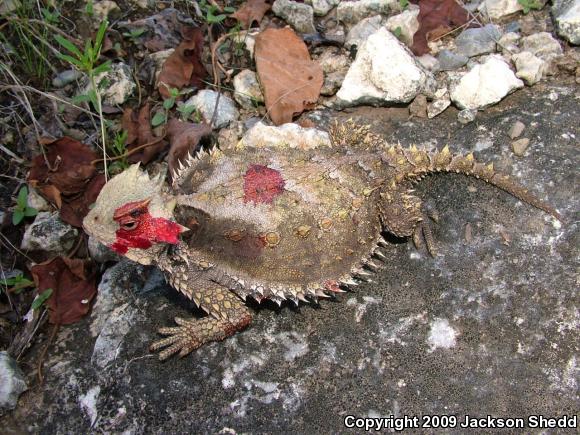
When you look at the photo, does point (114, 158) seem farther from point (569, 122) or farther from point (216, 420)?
point (569, 122)

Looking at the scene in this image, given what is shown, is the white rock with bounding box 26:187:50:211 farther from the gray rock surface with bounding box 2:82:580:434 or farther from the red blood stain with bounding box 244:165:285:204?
the red blood stain with bounding box 244:165:285:204

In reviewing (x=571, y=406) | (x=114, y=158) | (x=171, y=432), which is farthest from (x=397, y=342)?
(x=114, y=158)

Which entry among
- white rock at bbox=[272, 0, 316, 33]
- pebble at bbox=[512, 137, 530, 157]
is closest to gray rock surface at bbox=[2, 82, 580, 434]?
pebble at bbox=[512, 137, 530, 157]

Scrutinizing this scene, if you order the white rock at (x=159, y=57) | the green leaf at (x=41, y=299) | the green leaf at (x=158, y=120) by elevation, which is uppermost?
the white rock at (x=159, y=57)

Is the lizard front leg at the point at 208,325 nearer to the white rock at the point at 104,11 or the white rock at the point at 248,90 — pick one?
the white rock at the point at 248,90

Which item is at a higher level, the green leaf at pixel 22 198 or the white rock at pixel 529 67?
the white rock at pixel 529 67

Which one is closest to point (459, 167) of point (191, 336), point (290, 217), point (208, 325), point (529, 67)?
point (529, 67)

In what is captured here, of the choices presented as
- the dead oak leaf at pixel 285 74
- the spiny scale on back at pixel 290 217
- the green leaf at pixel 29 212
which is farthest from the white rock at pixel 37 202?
the dead oak leaf at pixel 285 74
